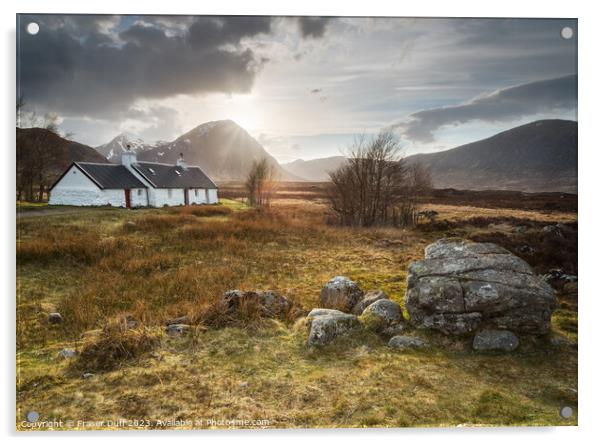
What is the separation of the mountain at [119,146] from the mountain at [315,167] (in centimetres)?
223

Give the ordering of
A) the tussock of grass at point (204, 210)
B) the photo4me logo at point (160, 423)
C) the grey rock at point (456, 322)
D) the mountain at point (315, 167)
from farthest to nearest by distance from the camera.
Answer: the tussock of grass at point (204, 210)
the mountain at point (315, 167)
the grey rock at point (456, 322)
the photo4me logo at point (160, 423)

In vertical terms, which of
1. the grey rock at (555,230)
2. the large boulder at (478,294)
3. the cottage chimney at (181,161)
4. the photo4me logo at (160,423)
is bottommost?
the photo4me logo at (160,423)

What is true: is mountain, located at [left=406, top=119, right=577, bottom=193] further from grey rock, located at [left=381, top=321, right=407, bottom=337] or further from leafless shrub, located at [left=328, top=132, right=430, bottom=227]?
grey rock, located at [left=381, top=321, right=407, bottom=337]

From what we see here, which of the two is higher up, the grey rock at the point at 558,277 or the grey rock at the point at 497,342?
the grey rock at the point at 558,277

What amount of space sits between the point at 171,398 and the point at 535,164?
564 centimetres

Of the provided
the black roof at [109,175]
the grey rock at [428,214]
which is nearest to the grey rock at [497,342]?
the grey rock at [428,214]

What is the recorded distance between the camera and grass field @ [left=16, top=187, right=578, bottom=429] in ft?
11.2

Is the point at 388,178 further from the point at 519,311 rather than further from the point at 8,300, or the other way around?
the point at 8,300

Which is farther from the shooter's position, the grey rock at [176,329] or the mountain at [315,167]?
the mountain at [315,167]

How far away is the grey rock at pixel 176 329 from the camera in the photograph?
4148 millimetres

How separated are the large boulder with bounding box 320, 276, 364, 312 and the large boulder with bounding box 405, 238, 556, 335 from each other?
0.83m

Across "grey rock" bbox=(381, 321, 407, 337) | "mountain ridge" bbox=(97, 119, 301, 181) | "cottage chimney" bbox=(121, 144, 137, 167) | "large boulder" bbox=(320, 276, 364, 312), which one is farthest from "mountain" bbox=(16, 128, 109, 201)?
"grey rock" bbox=(381, 321, 407, 337)

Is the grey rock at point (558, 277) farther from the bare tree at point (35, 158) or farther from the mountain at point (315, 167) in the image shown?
the bare tree at point (35, 158)

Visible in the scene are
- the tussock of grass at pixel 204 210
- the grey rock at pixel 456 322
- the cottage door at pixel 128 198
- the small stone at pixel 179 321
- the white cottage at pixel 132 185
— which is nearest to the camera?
the grey rock at pixel 456 322
